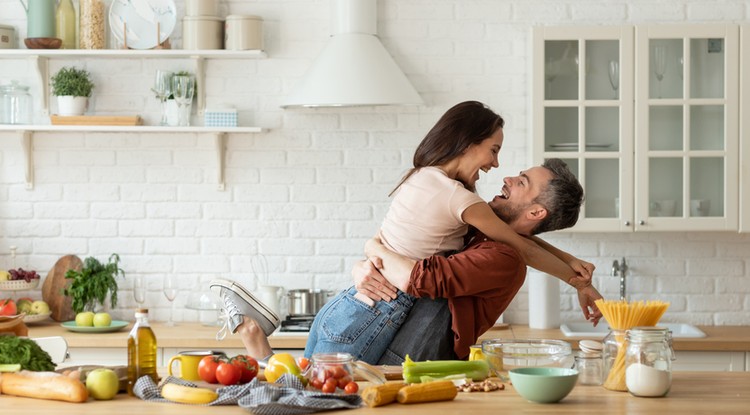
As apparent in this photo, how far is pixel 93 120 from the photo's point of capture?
4910 mm

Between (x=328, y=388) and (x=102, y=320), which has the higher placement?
(x=328, y=388)

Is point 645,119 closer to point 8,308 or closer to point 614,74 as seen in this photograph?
point 614,74

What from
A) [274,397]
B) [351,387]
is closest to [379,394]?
[351,387]

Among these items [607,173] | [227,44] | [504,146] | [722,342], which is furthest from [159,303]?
[722,342]

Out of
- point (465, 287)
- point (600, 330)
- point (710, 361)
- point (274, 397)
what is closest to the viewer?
point (274, 397)

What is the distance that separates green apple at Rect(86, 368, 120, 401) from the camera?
2555mm

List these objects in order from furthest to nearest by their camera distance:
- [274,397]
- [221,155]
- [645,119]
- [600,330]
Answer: [221,155] → [600,330] → [645,119] → [274,397]

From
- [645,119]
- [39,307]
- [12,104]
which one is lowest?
[39,307]

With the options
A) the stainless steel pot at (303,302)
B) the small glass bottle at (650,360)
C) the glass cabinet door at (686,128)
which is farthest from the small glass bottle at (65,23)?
the small glass bottle at (650,360)

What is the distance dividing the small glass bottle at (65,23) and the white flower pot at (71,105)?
10.8 inches

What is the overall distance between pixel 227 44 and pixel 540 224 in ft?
7.39

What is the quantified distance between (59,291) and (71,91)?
38.9 inches

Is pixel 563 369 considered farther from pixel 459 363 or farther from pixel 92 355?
pixel 92 355

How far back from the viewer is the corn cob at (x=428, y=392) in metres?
2.50
